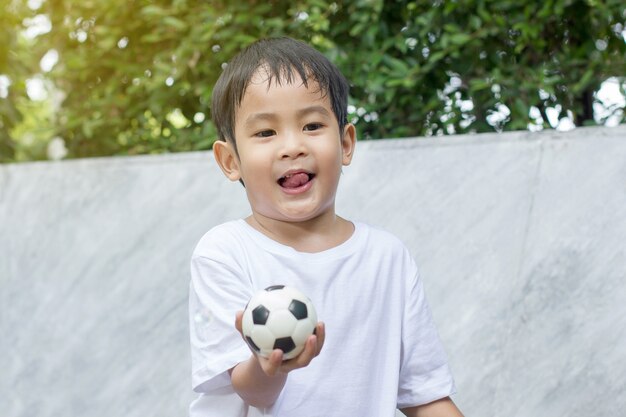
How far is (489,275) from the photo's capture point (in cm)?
303

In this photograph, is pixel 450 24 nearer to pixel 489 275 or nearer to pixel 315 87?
pixel 489 275

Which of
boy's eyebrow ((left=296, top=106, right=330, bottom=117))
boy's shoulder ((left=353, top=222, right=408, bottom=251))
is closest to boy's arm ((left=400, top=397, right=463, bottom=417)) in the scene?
boy's shoulder ((left=353, top=222, right=408, bottom=251))

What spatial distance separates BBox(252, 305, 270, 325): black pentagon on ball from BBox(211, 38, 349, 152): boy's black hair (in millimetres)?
478

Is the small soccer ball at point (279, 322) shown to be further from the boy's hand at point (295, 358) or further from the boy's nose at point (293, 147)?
the boy's nose at point (293, 147)

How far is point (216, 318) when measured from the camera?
1.87 metres

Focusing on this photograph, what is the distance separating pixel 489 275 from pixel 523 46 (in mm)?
1075

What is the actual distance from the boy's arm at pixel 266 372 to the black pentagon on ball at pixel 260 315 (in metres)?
0.04

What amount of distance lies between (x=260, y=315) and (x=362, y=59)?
2.27m

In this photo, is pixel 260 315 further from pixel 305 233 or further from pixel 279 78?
pixel 279 78

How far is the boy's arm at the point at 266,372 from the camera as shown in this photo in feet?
5.36

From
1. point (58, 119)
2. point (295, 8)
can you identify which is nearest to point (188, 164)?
point (295, 8)

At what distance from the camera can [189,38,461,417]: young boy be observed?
1.89m

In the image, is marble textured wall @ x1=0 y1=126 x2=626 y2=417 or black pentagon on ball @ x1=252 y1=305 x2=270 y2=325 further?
marble textured wall @ x1=0 y1=126 x2=626 y2=417

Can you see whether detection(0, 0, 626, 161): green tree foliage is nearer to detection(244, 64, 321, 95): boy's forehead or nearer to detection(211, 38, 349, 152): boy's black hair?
detection(211, 38, 349, 152): boy's black hair
